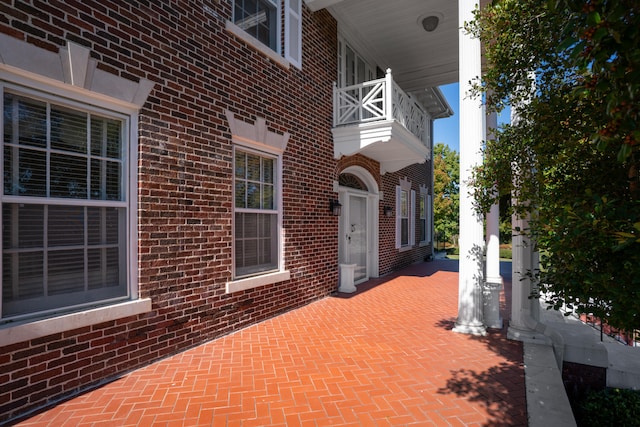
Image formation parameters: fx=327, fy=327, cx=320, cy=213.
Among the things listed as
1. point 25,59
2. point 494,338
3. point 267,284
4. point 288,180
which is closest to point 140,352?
point 267,284

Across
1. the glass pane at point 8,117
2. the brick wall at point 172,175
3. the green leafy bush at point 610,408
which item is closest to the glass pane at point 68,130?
the glass pane at point 8,117

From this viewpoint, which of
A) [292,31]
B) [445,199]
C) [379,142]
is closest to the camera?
[292,31]

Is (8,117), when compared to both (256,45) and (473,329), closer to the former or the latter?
(256,45)

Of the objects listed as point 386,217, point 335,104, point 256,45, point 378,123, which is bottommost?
point 386,217

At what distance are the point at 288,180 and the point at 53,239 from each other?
3454 mm

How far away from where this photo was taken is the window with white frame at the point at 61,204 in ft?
9.29

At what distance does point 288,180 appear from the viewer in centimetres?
580

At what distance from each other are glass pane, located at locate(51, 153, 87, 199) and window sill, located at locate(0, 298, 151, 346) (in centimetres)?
114

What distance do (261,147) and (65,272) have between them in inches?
122

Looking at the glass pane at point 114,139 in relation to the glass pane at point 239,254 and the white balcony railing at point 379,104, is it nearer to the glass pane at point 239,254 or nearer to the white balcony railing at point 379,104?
the glass pane at point 239,254

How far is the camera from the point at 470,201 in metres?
4.63

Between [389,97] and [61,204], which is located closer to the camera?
[61,204]

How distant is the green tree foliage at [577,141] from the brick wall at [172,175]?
3265 mm

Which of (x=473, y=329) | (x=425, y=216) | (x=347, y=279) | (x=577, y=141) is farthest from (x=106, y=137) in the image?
(x=425, y=216)
